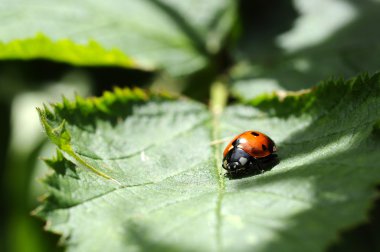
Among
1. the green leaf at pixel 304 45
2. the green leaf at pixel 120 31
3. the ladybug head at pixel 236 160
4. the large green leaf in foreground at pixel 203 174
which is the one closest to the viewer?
the large green leaf in foreground at pixel 203 174

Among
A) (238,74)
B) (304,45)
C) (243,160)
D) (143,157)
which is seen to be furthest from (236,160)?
(304,45)

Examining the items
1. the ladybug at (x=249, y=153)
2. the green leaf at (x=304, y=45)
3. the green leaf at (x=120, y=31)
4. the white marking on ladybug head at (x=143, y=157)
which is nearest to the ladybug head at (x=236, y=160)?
the ladybug at (x=249, y=153)

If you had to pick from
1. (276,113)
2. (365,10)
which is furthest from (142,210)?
(365,10)

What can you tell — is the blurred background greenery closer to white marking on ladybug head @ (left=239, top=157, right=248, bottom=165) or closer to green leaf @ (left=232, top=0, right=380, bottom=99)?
green leaf @ (left=232, top=0, right=380, bottom=99)

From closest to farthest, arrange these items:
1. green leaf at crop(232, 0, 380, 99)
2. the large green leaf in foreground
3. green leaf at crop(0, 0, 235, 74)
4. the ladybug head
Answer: the large green leaf in foreground → the ladybug head → green leaf at crop(0, 0, 235, 74) → green leaf at crop(232, 0, 380, 99)

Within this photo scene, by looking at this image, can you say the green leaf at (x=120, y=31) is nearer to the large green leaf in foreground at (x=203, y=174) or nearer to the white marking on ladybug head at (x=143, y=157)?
the large green leaf in foreground at (x=203, y=174)

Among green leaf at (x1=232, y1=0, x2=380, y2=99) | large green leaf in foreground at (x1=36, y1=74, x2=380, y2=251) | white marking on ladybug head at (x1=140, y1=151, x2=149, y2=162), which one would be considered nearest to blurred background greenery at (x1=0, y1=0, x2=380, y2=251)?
green leaf at (x1=232, y1=0, x2=380, y2=99)

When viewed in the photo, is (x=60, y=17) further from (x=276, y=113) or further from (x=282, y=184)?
(x=282, y=184)

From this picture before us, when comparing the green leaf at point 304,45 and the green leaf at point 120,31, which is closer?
the green leaf at point 120,31
